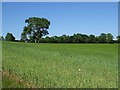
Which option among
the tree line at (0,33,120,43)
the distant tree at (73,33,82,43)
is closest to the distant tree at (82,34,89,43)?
the tree line at (0,33,120,43)

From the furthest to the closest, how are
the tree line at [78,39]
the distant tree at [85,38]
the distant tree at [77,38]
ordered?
the distant tree at [85,38] < the distant tree at [77,38] < the tree line at [78,39]

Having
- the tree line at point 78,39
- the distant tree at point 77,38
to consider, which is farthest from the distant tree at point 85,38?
the distant tree at point 77,38

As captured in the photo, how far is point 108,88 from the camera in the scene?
1389 centimetres

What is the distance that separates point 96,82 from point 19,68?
449cm

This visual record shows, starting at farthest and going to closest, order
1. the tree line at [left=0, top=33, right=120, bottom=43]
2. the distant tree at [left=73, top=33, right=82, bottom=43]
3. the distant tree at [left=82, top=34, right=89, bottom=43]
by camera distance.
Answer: the distant tree at [left=82, top=34, right=89, bottom=43] → the distant tree at [left=73, top=33, right=82, bottom=43] → the tree line at [left=0, top=33, right=120, bottom=43]

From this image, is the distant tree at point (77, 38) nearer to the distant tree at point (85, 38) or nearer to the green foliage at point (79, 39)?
the green foliage at point (79, 39)

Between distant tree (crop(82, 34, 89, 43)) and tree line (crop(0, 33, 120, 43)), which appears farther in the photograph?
distant tree (crop(82, 34, 89, 43))

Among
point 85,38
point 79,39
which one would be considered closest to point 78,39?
point 79,39

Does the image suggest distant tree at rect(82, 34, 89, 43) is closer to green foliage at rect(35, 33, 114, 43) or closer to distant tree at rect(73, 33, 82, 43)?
green foliage at rect(35, 33, 114, 43)

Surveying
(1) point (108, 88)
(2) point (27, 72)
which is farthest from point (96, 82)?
(2) point (27, 72)

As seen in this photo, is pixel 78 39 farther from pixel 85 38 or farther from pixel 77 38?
pixel 85 38

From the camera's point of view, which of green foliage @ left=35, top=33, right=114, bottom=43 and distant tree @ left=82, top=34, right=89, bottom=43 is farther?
distant tree @ left=82, top=34, right=89, bottom=43

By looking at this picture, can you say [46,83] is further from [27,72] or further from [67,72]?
[67,72]

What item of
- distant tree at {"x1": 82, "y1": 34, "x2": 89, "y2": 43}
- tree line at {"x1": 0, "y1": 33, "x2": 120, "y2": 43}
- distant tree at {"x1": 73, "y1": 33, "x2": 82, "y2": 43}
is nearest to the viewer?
tree line at {"x1": 0, "y1": 33, "x2": 120, "y2": 43}
